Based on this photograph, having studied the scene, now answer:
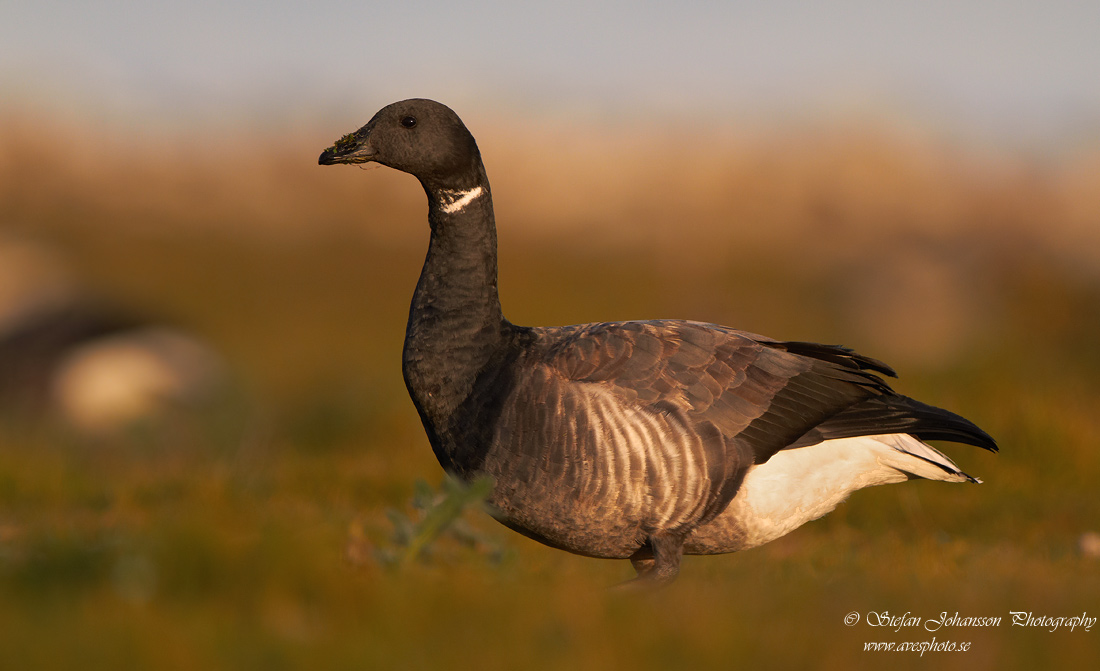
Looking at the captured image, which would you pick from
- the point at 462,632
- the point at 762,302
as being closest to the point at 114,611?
the point at 462,632

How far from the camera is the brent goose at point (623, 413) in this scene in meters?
5.99

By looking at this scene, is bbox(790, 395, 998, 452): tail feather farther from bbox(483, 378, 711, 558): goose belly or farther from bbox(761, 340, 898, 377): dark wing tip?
bbox(483, 378, 711, 558): goose belly

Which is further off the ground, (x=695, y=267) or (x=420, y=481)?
(x=420, y=481)

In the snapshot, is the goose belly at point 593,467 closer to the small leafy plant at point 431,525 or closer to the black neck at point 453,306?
the black neck at point 453,306

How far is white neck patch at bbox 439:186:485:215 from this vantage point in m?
6.72

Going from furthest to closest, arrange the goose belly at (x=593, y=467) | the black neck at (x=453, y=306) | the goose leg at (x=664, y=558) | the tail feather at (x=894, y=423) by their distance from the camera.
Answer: the tail feather at (x=894, y=423) < the black neck at (x=453, y=306) < the goose leg at (x=664, y=558) < the goose belly at (x=593, y=467)

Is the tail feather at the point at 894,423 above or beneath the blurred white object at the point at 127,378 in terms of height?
above

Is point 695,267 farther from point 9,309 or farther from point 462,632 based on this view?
point 462,632

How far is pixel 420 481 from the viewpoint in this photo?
190 inches

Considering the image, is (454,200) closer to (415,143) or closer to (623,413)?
(415,143)

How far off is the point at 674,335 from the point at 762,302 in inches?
927

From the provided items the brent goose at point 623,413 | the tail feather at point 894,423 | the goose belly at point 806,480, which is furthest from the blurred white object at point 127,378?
the tail feather at point 894,423

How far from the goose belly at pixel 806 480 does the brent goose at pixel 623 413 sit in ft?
0.04

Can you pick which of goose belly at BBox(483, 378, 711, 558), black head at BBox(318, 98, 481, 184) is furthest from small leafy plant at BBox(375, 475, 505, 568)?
black head at BBox(318, 98, 481, 184)
